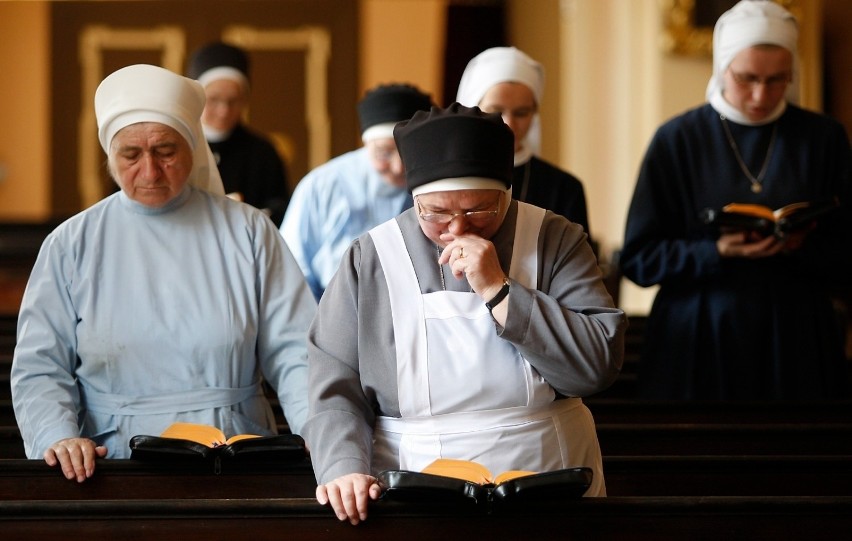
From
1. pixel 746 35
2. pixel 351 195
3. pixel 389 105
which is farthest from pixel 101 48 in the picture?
pixel 746 35

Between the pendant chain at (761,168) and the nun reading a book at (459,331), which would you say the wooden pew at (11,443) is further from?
the pendant chain at (761,168)

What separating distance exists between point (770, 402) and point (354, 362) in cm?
173

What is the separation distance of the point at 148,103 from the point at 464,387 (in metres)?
1.20

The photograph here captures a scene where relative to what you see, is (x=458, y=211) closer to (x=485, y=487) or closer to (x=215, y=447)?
(x=485, y=487)

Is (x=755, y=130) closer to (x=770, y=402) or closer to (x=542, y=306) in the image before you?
(x=770, y=402)

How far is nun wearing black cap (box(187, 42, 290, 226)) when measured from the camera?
212 inches

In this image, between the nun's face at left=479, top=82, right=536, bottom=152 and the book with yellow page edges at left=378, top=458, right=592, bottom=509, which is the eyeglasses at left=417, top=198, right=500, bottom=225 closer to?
Answer: the book with yellow page edges at left=378, top=458, right=592, bottom=509

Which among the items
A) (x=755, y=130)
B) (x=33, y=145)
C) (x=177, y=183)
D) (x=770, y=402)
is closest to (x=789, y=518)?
(x=770, y=402)

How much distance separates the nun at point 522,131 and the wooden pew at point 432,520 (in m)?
1.81

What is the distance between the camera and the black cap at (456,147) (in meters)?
2.53

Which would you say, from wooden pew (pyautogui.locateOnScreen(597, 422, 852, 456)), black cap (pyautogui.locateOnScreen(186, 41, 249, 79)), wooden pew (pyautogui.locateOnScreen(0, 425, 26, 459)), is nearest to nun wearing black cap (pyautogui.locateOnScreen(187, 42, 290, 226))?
black cap (pyautogui.locateOnScreen(186, 41, 249, 79))

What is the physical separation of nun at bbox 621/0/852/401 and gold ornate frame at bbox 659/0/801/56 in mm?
3268

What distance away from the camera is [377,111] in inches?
193

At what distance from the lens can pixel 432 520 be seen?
96.1 inches
